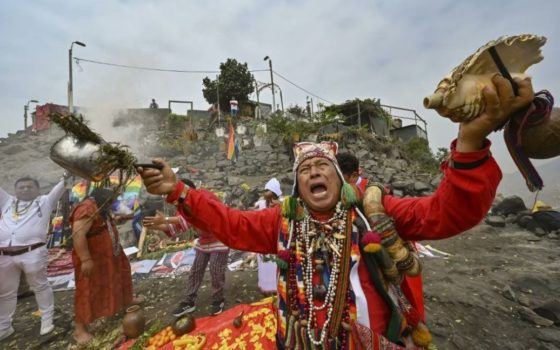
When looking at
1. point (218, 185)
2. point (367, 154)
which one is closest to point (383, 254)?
point (218, 185)

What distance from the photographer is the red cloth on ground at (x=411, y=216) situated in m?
1.39

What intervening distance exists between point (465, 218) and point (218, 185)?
16.0m

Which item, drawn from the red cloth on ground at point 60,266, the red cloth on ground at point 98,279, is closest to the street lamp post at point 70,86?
the red cloth on ground at point 60,266

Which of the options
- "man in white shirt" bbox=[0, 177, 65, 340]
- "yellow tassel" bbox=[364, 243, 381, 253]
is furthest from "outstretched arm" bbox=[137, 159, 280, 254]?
"man in white shirt" bbox=[0, 177, 65, 340]

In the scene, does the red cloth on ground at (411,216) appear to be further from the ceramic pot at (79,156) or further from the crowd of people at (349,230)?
the ceramic pot at (79,156)

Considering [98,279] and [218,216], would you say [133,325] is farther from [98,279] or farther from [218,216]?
[218,216]

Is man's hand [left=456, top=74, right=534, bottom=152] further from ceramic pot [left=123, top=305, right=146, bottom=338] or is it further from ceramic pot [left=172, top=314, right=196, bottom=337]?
ceramic pot [left=123, top=305, right=146, bottom=338]

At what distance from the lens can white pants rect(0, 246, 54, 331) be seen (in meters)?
4.64

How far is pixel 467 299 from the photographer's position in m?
5.17

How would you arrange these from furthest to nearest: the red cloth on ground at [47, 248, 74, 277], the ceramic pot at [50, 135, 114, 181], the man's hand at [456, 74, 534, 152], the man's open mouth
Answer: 1. the red cloth on ground at [47, 248, 74, 277]
2. the man's open mouth
3. the ceramic pot at [50, 135, 114, 181]
4. the man's hand at [456, 74, 534, 152]

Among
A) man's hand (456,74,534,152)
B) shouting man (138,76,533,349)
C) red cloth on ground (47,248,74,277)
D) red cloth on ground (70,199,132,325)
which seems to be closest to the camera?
man's hand (456,74,534,152)

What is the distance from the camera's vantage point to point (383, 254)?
5.66 feet

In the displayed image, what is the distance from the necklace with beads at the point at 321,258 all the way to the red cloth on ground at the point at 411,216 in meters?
0.22

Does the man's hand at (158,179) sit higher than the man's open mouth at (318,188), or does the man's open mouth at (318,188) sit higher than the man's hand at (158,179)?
the man's hand at (158,179)
